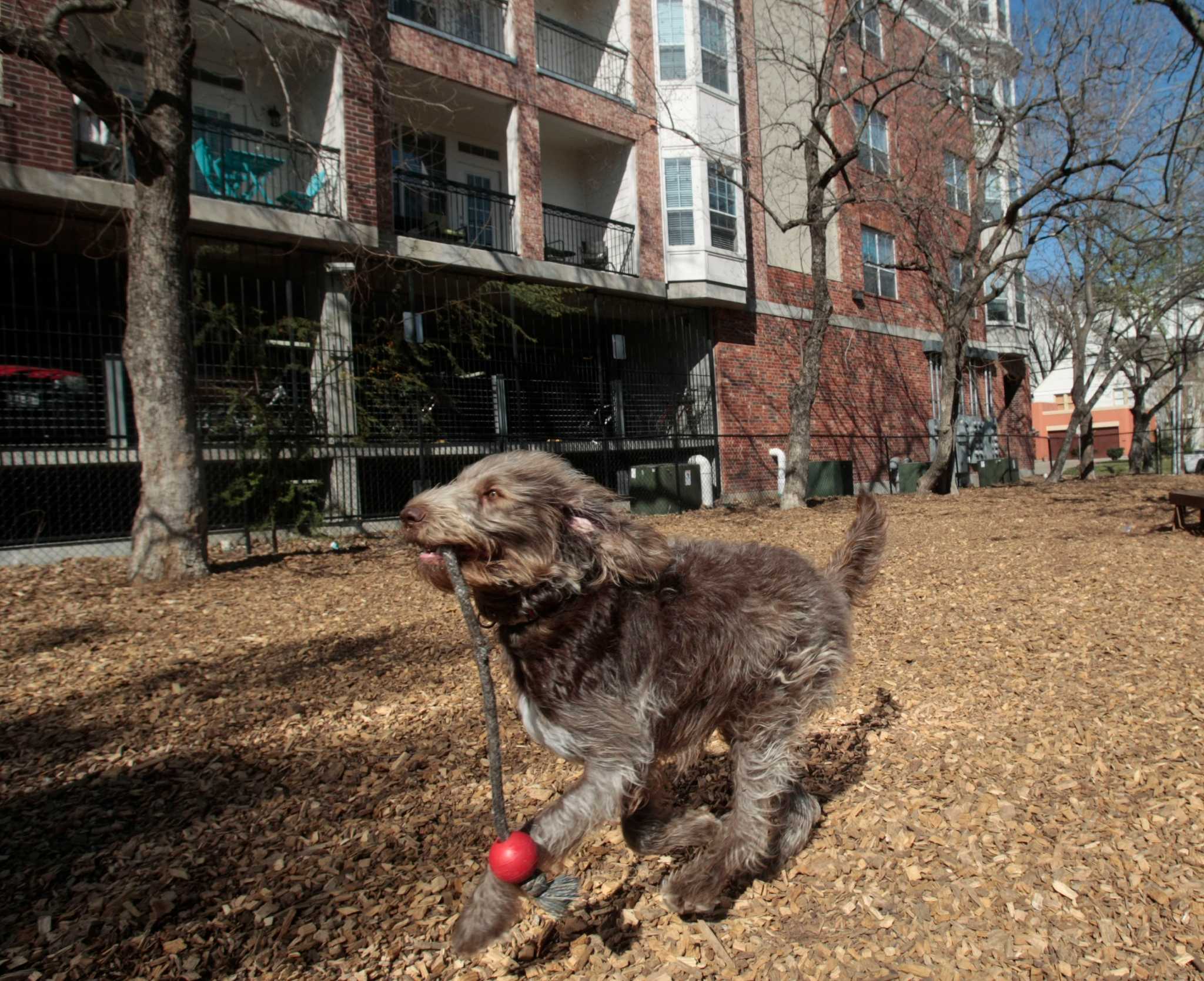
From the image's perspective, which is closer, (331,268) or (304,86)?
(331,268)

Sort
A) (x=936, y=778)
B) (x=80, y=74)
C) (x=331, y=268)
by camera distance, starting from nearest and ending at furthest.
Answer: (x=936, y=778), (x=80, y=74), (x=331, y=268)

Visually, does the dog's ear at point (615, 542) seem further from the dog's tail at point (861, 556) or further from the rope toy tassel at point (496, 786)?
the dog's tail at point (861, 556)

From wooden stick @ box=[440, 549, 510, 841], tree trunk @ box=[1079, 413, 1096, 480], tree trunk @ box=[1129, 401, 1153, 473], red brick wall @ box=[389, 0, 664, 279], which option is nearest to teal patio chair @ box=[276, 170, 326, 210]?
red brick wall @ box=[389, 0, 664, 279]

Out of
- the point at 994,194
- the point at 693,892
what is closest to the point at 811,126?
the point at 994,194

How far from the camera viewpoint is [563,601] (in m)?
2.62

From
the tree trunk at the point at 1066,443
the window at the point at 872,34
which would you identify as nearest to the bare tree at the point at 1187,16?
the window at the point at 872,34

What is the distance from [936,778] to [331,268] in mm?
12274

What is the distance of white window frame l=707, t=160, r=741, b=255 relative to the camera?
19.2 meters

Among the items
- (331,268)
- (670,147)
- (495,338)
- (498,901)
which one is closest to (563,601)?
(498,901)

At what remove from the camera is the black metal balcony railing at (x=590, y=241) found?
714 inches

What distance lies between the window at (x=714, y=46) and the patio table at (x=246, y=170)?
11.0m

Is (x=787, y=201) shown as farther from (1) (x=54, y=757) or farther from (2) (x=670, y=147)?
(1) (x=54, y=757)

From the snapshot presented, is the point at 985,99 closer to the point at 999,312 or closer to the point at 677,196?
the point at 677,196

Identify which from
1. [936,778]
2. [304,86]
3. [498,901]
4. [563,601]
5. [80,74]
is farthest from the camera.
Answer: [304,86]
